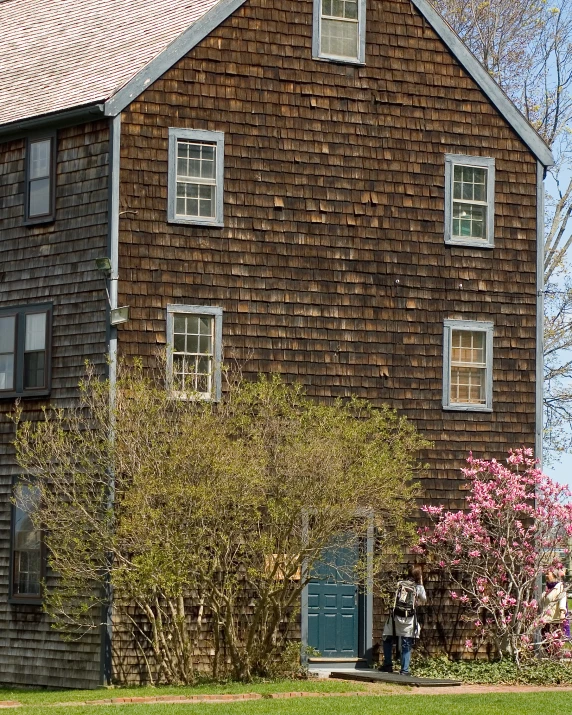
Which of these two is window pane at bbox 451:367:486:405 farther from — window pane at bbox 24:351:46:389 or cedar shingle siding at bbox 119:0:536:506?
window pane at bbox 24:351:46:389

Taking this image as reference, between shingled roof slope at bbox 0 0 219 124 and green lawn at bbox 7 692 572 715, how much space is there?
10.0 meters

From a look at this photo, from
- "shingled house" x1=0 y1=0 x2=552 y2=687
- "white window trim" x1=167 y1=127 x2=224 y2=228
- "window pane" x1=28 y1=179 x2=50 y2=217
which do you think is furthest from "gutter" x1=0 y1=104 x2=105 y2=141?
"white window trim" x1=167 y1=127 x2=224 y2=228

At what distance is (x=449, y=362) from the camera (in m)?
30.9

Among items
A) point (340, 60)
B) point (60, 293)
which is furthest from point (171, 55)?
point (60, 293)

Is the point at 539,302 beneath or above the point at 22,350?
above

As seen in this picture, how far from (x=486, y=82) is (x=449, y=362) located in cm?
496

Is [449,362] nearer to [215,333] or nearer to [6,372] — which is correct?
[215,333]

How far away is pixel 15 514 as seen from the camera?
29.6 metres

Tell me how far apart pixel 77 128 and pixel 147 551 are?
7.32 m

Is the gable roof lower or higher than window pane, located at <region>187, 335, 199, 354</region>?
higher

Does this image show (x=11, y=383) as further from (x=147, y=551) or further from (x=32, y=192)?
(x=147, y=551)

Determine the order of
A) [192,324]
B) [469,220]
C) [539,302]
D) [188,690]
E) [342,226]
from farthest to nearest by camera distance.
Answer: [539,302] < [469,220] < [342,226] < [192,324] < [188,690]

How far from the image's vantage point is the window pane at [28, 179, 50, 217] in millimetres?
29667

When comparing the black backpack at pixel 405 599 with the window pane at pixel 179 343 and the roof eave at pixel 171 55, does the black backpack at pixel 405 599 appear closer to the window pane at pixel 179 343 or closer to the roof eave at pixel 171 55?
the window pane at pixel 179 343
